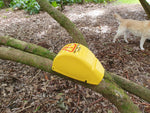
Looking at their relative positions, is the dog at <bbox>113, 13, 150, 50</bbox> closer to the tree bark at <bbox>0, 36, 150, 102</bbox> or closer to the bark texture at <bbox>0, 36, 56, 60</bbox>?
the tree bark at <bbox>0, 36, 150, 102</bbox>

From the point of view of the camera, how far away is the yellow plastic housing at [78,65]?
1.02m

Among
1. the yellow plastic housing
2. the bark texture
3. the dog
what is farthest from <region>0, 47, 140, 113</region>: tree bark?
the dog

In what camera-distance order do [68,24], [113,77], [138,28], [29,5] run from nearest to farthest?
[113,77]
[68,24]
[138,28]
[29,5]

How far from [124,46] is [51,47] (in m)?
2.41

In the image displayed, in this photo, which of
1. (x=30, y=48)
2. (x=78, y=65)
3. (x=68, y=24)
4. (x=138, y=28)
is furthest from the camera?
(x=138, y=28)

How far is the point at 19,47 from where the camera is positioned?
163 cm

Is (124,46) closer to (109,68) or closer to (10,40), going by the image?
(109,68)

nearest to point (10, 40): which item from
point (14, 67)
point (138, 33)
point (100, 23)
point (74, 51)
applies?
point (74, 51)

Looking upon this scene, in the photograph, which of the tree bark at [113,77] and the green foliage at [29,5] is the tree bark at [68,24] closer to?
the tree bark at [113,77]

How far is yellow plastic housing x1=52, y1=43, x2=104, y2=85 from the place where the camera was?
3.34ft

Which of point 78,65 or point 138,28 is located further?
point 138,28

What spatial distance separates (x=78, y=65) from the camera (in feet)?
3.40

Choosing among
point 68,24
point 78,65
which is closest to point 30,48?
point 68,24

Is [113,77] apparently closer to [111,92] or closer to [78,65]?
[111,92]
